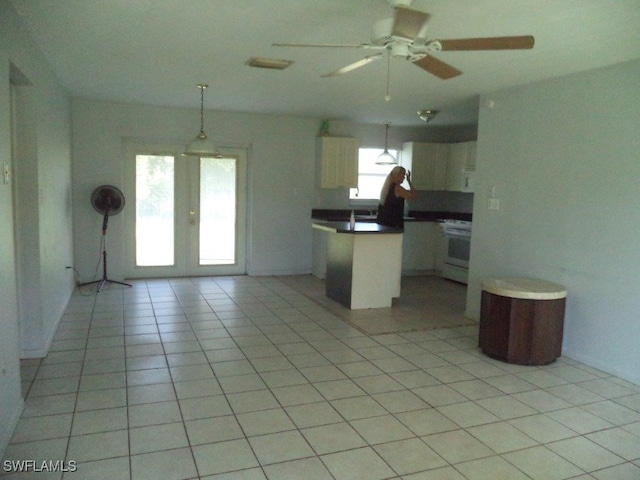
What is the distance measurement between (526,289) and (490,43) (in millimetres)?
2177

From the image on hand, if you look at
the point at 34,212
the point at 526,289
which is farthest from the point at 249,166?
the point at 526,289

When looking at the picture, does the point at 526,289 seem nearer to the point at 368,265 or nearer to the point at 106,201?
the point at 368,265

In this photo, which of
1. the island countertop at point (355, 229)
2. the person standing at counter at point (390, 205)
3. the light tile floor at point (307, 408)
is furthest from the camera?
the person standing at counter at point (390, 205)

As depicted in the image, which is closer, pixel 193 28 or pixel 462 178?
pixel 193 28

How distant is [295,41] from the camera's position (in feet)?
11.4

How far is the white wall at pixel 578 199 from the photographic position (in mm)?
3660

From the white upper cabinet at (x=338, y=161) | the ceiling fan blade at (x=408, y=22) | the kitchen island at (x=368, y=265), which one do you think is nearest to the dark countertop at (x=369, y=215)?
the white upper cabinet at (x=338, y=161)

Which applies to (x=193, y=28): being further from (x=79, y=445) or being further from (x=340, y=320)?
(x=340, y=320)

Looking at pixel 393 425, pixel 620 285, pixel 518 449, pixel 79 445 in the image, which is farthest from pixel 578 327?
pixel 79 445

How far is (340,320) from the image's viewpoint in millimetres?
5082

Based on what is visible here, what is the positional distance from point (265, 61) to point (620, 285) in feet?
10.6

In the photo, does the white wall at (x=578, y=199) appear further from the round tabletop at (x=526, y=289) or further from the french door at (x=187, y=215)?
the french door at (x=187, y=215)

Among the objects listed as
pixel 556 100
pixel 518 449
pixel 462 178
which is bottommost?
pixel 518 449

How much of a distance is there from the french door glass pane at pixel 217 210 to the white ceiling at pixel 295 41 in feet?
4.99
